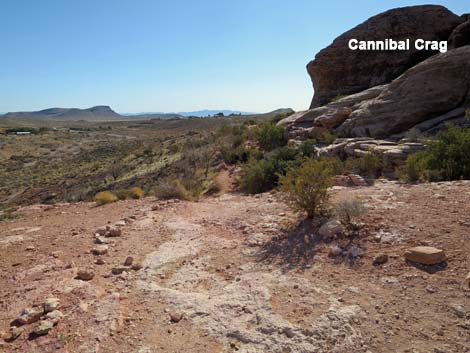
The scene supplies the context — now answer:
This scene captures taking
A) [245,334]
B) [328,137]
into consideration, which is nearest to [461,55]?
[328,137]

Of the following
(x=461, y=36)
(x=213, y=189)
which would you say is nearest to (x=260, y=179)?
(x=213, y=189)

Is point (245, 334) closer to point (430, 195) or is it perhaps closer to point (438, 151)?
point (430, 195)

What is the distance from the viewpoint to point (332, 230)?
523cm

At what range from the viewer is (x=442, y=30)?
59.6 ft

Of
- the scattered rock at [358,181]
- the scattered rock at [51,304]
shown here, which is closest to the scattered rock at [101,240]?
the scattered rock at [51,304]

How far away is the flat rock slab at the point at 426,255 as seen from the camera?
401 cm

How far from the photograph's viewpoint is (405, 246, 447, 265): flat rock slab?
4008 millimetres

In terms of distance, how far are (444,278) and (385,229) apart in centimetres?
132

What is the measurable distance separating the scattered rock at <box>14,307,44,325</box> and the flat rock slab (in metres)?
4.41

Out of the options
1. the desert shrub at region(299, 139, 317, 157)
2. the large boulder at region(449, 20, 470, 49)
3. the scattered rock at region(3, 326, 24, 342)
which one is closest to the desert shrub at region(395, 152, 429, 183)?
the desert shrub at region(299, 139, 317, 157)

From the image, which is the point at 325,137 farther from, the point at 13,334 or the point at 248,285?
the point at 13,334

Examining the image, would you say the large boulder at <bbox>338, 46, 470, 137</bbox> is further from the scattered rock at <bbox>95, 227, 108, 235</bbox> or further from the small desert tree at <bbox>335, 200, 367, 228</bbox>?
the scattered rock at <bbox>95, 227, 108, 235</bbox>

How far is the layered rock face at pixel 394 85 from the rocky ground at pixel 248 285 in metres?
6.70

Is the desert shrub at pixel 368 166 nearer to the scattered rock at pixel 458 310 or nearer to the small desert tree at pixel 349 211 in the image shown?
the small desert tree at pixel 349 211
